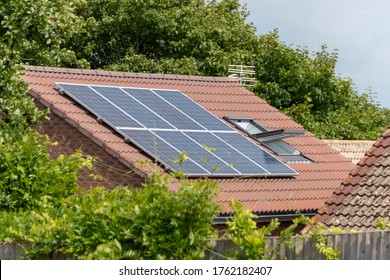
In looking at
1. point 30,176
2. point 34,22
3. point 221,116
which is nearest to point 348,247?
point 30,176

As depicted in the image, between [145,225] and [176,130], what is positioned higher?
[176,130]

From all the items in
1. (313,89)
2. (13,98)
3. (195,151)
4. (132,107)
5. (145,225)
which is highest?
(313,89)

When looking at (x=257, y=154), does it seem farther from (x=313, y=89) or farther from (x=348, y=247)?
(x=313, y=89)

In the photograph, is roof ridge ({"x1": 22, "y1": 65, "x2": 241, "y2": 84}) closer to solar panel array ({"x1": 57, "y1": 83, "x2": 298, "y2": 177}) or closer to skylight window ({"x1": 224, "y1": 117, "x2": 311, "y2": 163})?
solar panel array ({"x1": 57, "y1": 83, "x2": 298, "y2": 177})

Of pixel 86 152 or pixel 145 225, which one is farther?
pixel 86 152

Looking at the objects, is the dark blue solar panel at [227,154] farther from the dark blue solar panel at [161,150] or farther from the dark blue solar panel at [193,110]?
the dark blue solar panel at [161,150]

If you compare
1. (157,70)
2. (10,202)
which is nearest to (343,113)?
(157,70)

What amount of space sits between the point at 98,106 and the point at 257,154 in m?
3.46

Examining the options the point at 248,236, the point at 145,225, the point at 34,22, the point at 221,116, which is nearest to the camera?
the point at 248,236

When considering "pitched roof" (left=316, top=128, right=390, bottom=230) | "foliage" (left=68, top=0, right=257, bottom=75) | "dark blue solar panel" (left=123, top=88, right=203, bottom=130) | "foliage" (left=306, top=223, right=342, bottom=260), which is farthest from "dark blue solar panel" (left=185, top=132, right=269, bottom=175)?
"foliage" (left=68, top=0, right=257, bottom=75)

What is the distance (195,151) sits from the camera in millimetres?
21875

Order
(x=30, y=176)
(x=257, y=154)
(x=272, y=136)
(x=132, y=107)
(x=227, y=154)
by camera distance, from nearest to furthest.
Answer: (x=30, y=176) < (x=227, y=154) < (x=132, y=107) < (x=257, y=154) < (x=272, y=136)

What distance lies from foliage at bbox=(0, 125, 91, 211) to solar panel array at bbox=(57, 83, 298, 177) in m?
4.57

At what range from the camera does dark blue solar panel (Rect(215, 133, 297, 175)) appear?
2342 centimetres
